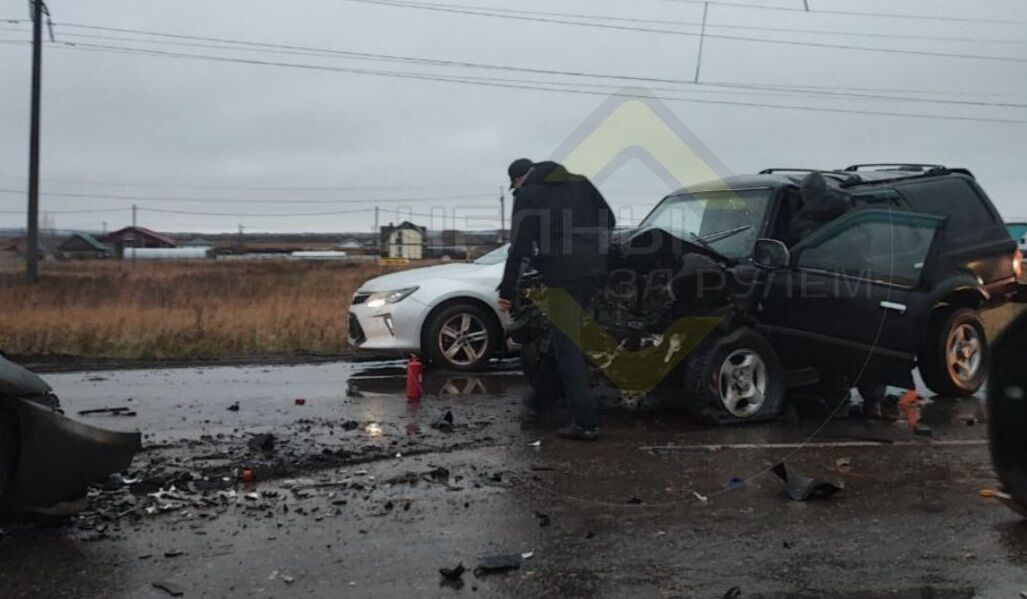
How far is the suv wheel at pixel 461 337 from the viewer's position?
10.4 meters

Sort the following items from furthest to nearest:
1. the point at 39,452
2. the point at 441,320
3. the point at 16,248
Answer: the point at 16,248, the point at 441,320, the point at 39,452

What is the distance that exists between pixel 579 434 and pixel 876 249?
10.5ft

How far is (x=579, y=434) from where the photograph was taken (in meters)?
7.04

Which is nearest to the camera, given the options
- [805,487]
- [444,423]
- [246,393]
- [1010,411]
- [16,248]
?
[1010,411]

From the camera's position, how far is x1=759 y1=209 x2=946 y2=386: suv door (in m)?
7.84

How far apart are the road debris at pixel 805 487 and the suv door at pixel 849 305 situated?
229 centimetres

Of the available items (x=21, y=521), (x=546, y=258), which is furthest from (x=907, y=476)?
(x=21, y=521)

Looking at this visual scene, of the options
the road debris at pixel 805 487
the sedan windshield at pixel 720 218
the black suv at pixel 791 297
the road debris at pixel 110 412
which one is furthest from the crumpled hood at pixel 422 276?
the road debris at pixel 805 487

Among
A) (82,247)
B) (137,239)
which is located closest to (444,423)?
(82,247)

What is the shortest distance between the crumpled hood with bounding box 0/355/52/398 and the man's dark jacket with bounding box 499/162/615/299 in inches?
132

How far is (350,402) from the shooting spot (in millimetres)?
8727

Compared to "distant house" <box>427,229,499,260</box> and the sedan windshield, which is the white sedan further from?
"distant house" <box>427,229,499,260</box>

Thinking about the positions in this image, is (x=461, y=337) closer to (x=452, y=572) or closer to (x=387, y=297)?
(x=387, y=297)

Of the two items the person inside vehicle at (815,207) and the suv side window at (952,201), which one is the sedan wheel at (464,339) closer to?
the person inside vehicle at (815,207)
